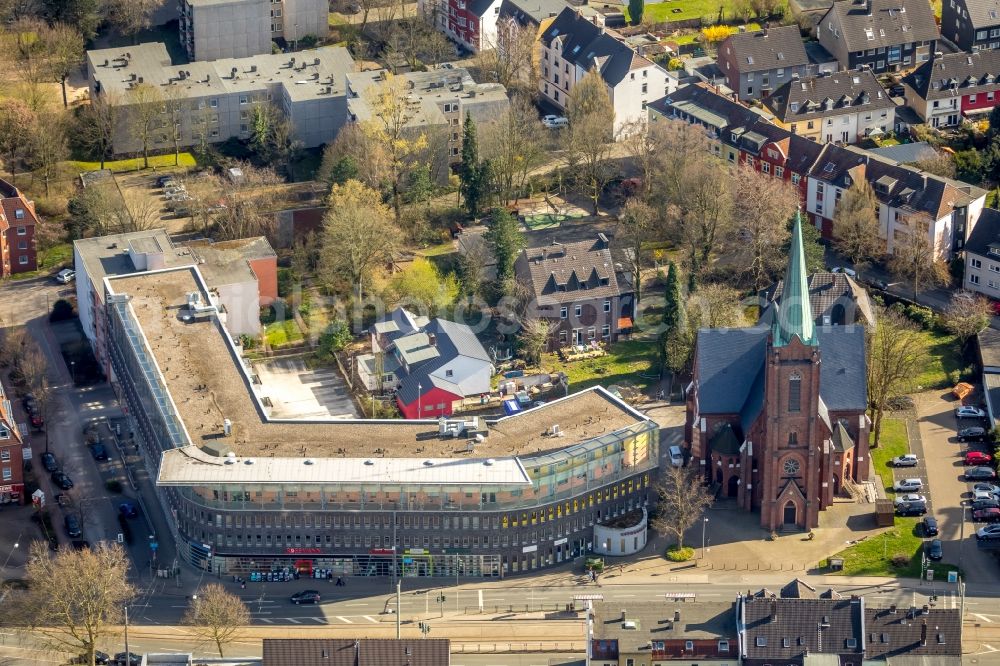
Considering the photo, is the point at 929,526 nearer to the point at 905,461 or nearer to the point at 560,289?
the point at 905,461

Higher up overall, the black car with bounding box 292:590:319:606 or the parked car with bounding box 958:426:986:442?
the parked car with bounding box 958:426:986:442

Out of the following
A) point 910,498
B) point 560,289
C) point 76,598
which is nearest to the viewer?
point 76,598

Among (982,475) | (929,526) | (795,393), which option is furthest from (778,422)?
(982,475)

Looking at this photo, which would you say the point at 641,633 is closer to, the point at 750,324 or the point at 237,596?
the point at 237,596

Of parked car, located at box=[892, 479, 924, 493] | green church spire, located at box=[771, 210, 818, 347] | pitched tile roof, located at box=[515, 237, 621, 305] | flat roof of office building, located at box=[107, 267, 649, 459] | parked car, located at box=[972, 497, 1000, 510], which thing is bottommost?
parked car, located at box=[892, 479, 924, 493]

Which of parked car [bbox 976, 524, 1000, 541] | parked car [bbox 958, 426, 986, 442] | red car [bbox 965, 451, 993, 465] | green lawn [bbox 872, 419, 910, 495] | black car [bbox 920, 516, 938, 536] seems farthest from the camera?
parked car [bbox 958, 426, 986, 442]

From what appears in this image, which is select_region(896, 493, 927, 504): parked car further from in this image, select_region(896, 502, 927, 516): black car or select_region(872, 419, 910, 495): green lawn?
select_region(872, 419, 910, 495): green lawn

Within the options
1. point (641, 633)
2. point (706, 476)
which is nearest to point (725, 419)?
point (706, 476)

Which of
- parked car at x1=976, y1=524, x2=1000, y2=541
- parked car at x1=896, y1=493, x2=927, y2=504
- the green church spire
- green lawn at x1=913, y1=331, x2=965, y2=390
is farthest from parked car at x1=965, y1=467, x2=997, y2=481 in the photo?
the green church spire
